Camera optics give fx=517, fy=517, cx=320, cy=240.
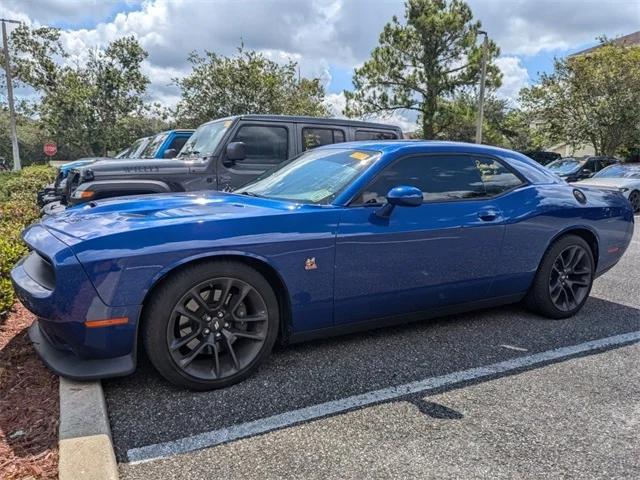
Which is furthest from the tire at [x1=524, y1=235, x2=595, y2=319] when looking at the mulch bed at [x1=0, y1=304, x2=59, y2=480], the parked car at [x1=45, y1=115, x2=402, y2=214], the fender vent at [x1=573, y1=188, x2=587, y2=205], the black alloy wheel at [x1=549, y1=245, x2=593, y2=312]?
the mulch bed at [x1=0, y1=304, x2=59, y2=480]

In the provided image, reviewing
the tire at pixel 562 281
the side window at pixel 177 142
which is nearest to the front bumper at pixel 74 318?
the tire at pixel 562 281

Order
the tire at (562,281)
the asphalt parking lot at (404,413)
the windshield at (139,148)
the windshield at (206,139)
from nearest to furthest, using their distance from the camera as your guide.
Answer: the asphalt parking lot at (404,413), the tire at (562,281), the windshield at (206,139), the windshield at (139,148)

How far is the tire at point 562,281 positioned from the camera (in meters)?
4.42

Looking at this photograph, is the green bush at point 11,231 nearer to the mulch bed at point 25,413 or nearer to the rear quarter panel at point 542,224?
the mulch bed at point 25,413

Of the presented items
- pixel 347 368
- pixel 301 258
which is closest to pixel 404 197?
pixel 301 258

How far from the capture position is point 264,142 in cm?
677

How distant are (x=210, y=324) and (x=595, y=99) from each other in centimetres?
2350

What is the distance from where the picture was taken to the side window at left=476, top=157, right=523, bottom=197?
4.15m

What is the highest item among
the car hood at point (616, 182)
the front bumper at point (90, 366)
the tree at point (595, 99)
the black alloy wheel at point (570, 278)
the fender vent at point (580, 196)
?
the tree at point (595, 99)

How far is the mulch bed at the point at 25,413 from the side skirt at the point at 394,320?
4.73 feet

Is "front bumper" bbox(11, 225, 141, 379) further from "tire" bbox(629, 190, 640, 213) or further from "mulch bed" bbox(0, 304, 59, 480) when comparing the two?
"tire" bbox(629, 190, 640, 213)

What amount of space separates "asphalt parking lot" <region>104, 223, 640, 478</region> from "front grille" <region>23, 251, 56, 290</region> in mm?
731

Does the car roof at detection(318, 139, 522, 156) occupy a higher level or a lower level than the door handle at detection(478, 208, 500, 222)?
higher

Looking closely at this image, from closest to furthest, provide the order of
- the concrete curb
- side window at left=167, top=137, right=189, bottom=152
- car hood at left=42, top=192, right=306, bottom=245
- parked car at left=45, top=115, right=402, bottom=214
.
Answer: the concrete curb, car hood at left=42, top=192, right=306, bottom=245, parked car at left=45, top=115, right=402, bottom=214, side window at left=167, top=137, right=189, bottom=152
